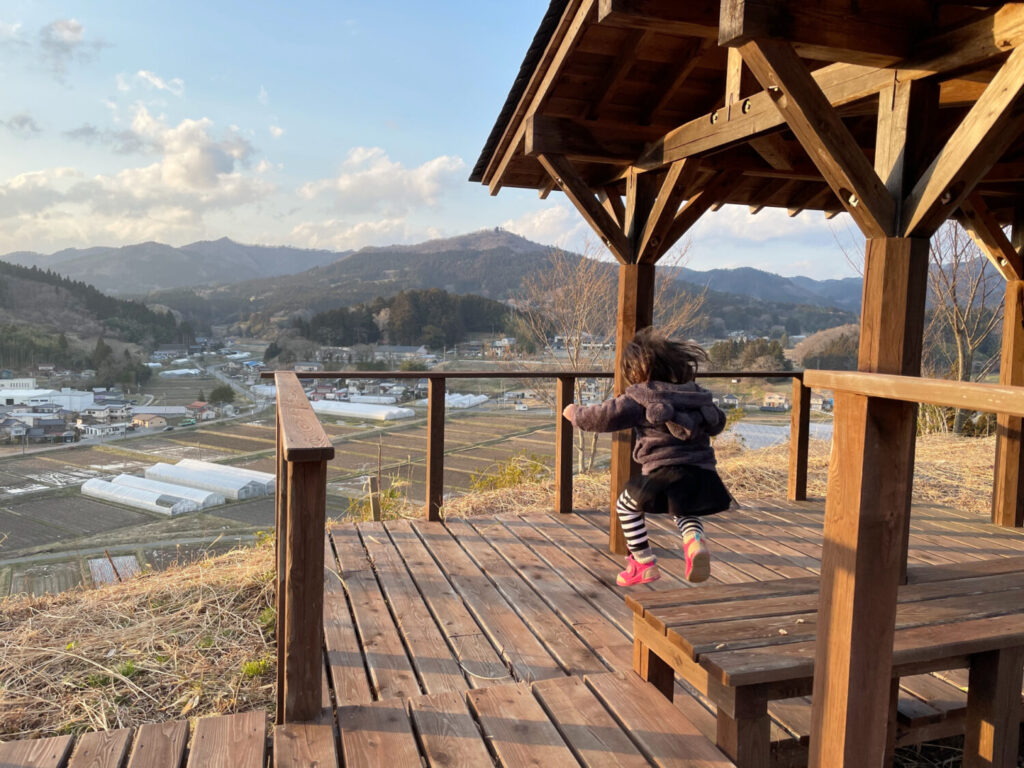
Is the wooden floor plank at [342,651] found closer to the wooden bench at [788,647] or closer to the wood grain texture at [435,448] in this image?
the wooden bench at [788,647]

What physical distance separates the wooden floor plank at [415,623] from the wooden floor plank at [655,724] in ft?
1.80

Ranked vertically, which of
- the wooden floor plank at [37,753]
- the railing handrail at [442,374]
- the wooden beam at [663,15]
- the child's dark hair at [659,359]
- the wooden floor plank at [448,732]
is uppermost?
the wooden beam at [663,15]

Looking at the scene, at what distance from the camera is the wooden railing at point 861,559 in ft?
4.17

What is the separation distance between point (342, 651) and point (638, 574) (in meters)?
1.39

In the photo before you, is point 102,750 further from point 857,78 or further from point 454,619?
point 857,78

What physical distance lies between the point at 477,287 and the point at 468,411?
12018 millimetres

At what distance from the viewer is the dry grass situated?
255 centimetres

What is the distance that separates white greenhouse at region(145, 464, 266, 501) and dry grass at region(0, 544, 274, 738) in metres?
14.1

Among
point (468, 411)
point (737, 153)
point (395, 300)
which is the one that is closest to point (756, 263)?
point (395, 300)

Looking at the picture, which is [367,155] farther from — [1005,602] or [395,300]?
[1005,602]

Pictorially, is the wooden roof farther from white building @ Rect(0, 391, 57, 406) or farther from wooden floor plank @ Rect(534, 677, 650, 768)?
white building @ Rect(0, 391, 57, 406)

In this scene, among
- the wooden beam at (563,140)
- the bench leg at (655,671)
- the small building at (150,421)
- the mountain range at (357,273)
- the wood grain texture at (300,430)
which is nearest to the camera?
the wood grain texture at (300,430)

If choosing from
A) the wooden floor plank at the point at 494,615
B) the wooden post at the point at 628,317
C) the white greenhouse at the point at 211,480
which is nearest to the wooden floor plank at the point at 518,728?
the wooden floor plank at the point at 494,615

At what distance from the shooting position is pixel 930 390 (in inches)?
42.4
